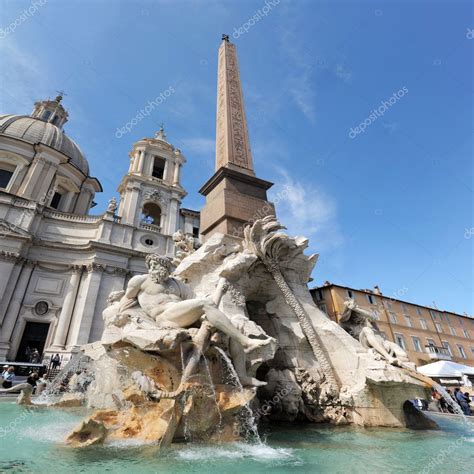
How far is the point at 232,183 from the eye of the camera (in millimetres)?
7969

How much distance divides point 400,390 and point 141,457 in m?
4.15

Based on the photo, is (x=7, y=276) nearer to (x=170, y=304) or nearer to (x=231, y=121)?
(x=231, y=121)

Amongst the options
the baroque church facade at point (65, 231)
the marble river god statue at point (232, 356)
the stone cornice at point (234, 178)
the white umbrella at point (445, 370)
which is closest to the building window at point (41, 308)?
the baroque church facade at point (65, 231)

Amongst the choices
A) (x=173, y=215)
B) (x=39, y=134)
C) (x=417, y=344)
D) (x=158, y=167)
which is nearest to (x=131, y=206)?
(x=173, y=215)

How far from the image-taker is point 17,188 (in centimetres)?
2461

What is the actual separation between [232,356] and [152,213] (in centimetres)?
2693

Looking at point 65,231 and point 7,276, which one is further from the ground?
point 65,231

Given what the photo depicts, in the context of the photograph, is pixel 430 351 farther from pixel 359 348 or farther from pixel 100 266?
pixel 100 266

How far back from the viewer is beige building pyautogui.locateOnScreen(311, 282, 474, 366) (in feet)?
74.8

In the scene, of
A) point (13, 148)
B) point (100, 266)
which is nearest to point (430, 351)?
point (100, 266)

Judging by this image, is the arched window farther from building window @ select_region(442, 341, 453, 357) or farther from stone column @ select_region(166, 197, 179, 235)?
building window @ select_region(442, 341, 453, 357)

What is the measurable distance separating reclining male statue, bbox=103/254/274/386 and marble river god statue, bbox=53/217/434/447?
14 mm

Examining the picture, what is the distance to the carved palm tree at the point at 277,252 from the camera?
5742 millimetres

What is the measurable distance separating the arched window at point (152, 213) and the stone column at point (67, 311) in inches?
343
